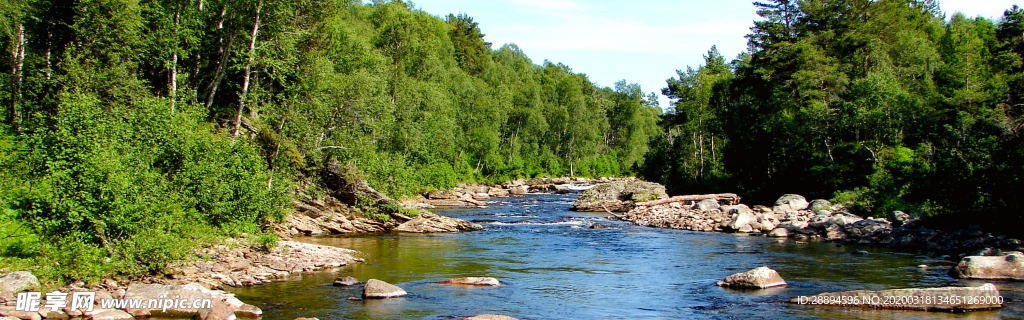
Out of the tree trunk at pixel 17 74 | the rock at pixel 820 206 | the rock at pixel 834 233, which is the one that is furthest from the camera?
the rock at pixel 820 206

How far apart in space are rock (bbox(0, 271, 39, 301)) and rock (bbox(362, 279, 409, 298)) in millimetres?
6311

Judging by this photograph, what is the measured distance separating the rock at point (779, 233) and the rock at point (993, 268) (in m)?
11.8

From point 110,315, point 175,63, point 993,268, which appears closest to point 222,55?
point 175,63

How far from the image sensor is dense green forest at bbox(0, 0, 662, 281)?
14531 mm

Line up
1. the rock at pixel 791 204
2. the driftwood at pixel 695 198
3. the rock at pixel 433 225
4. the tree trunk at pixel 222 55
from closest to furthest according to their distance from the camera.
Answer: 1. the tree trunk at pixel 222 55
2. the rock at pixel 433 225
3. the rock at pixel 791 204
4. the driftwood at pixel 695 198

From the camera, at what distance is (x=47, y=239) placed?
1393cm

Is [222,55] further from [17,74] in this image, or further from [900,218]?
[900,218]

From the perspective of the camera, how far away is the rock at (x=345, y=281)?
1652cm

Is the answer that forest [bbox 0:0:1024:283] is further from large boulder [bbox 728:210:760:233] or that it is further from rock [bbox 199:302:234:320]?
large boulder [bbox 728:210:760:233]

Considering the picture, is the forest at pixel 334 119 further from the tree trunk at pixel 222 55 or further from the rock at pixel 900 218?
the rock at pixel 900 218

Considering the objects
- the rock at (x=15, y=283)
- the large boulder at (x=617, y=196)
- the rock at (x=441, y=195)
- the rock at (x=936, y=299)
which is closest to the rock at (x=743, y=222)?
the large boulder at (x=617, y=196)

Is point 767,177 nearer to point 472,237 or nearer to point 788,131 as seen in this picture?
point 788,131

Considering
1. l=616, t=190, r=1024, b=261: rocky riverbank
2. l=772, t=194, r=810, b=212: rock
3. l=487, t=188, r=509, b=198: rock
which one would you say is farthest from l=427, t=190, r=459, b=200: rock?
l=772, t=194, r=810, b=212: rock

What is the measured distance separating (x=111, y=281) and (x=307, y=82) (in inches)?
607
